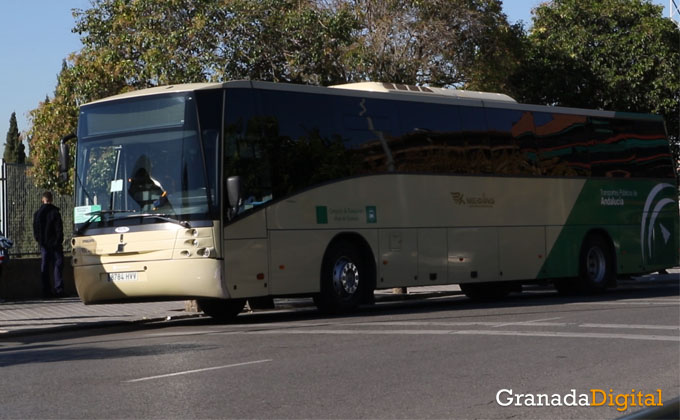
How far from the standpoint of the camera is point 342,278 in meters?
17.8

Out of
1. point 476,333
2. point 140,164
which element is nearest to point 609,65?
point 140,164

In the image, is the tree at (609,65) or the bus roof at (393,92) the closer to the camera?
the bus roof at (393,92)

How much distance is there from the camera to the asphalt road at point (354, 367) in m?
8.40

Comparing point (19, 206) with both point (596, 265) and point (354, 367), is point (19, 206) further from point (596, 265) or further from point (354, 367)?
point (354, 367)

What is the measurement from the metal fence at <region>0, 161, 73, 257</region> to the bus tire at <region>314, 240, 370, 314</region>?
8.29m

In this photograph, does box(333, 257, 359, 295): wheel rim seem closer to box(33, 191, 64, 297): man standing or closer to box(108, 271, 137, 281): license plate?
box(108, 271, 137, 281): license plate

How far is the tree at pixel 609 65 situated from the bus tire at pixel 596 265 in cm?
1224

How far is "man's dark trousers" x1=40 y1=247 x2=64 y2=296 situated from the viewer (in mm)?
22422

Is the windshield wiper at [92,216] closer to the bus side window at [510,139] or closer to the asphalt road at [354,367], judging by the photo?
the asphalt road at [354,367]

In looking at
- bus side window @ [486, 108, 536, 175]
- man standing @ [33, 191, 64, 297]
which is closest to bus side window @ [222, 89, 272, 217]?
bus side window @ [486, 108, 536, 175]

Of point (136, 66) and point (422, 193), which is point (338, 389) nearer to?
point (422, 193)

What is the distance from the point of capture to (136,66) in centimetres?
2839

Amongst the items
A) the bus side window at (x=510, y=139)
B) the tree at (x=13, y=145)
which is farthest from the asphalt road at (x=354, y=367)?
the tree at (x=13, y=145)

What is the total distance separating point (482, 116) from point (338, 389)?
40.9ft
